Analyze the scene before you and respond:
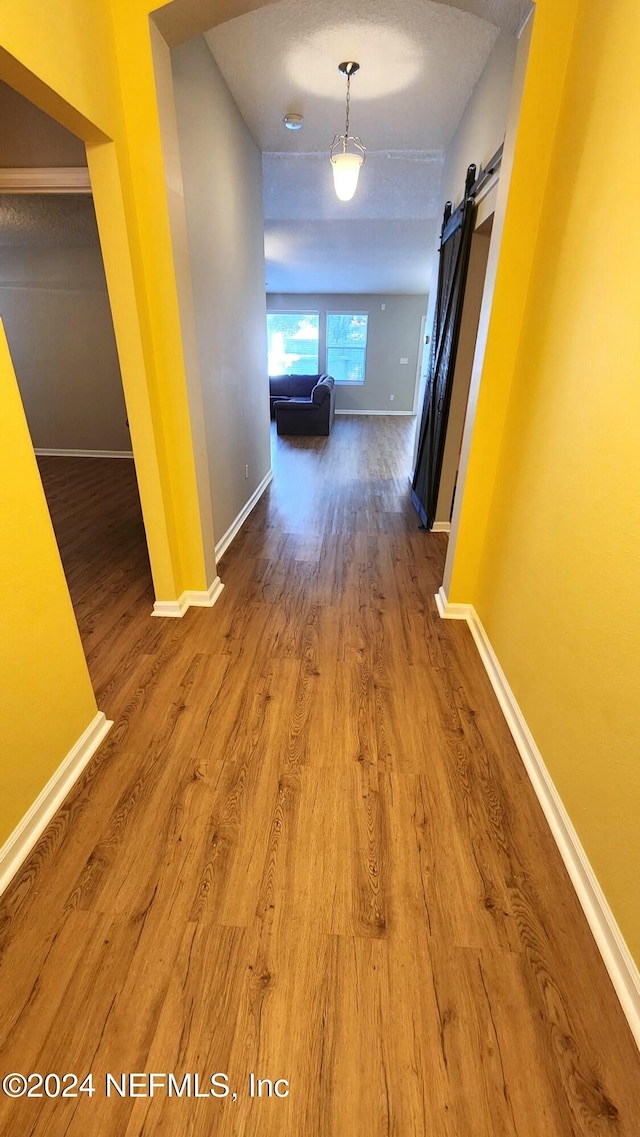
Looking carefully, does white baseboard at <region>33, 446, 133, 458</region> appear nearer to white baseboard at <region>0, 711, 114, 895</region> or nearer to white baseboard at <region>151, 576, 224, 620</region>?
white baseboard at <region>151, 576, 224, 620</region>

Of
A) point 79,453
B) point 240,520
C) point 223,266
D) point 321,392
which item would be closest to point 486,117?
point 223,266

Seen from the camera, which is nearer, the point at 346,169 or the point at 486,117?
the point at 486,117

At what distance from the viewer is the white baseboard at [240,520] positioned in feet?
11.1

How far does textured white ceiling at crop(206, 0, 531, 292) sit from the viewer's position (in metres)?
2.27

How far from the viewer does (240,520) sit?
12.9 ft

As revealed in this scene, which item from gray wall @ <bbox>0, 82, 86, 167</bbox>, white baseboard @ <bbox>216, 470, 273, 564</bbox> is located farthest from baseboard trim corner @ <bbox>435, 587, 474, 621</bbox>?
gray wall @ <bbox>0, 82, 86, 167</bbox>

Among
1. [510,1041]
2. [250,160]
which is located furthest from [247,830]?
[250,160]

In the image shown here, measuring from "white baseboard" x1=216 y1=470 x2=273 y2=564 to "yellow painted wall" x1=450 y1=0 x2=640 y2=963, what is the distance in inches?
80.3

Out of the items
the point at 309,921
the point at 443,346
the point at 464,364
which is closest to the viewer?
the point at 309,921

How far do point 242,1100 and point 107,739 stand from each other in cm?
116

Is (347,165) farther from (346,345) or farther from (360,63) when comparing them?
Answer: (346,345)

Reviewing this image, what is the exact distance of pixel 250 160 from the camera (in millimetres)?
3617

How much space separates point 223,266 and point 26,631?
2800 millimetres

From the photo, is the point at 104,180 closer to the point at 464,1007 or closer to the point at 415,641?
the point at 415,641
